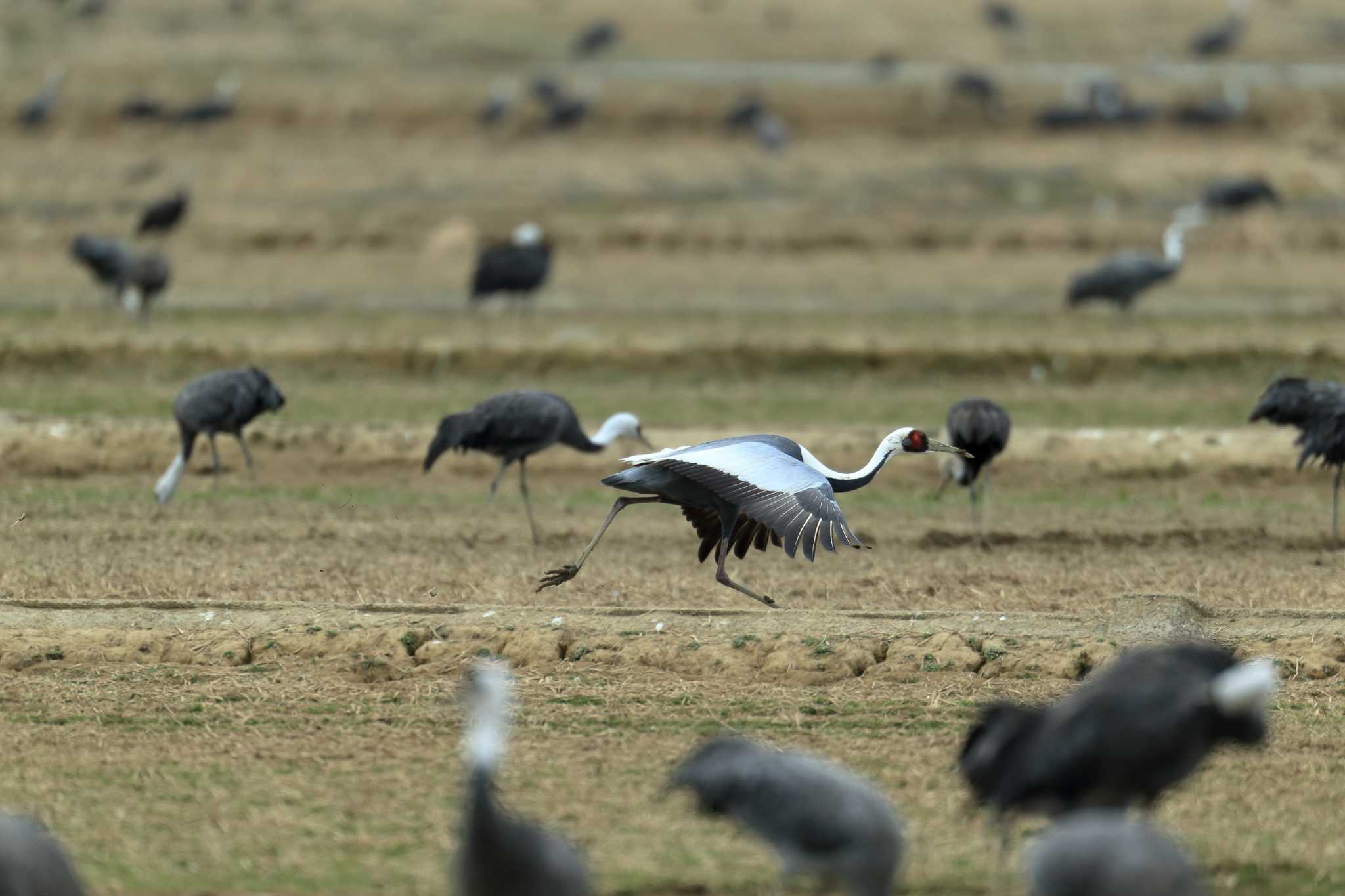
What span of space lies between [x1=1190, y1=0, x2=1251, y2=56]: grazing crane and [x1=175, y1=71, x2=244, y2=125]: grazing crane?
23266 millimetres

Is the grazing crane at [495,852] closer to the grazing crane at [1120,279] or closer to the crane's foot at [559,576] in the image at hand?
the crane's foot at [559,576]

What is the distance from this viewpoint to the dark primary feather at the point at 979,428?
14.1 m

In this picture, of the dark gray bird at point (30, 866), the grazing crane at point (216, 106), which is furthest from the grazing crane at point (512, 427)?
the grazing crane at point (216, 106)

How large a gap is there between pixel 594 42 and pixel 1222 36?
615 inches

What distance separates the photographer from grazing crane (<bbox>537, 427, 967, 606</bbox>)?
1018 centimetres

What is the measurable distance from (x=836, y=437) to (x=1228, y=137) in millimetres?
25100

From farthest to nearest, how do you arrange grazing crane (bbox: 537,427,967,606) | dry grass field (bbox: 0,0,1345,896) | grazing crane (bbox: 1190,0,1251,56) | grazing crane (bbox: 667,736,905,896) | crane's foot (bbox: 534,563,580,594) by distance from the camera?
grazing crane (bbox: 1190,0,1251,56) → crane's foot (bbox: 534,563,580,594) → grazing crane (bbox: 537,427,967,606) → dry grass field (bbox: 0,0,1345,896) → grazing crane (bbox: 667,736,905,896)

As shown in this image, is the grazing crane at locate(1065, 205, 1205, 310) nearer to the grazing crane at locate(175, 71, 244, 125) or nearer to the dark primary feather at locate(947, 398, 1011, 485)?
the dark primary feather at locate(947, 398, 1011, 485)

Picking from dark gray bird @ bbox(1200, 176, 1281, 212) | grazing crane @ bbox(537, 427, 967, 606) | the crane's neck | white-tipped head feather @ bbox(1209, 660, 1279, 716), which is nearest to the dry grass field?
dark gray bird @ bbox(1200, 176, 1281, 212)

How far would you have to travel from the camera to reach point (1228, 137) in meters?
39.0

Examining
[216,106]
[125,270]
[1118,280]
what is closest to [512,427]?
[125,270]

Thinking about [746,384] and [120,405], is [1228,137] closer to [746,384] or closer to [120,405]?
[746,384]

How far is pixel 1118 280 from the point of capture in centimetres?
2544

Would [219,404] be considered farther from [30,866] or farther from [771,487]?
[30,866]
